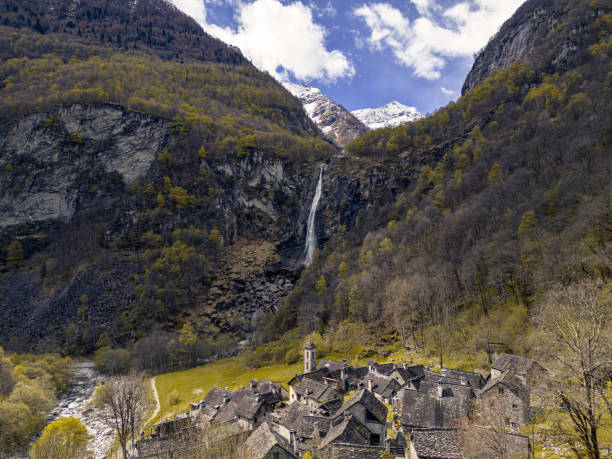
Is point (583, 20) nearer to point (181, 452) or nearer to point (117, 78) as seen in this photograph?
point (181, 452)

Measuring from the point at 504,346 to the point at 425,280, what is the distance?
62.8 ft

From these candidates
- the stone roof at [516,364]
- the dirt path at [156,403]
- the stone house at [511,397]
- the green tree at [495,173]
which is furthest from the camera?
the green tree at [495,173]

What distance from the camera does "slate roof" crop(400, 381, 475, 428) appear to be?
27.5 m

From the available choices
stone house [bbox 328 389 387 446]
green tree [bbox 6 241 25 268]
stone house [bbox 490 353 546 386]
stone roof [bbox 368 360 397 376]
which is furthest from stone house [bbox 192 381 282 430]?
green tree [bbox 6 241 25 268]

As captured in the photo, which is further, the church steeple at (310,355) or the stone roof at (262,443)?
the church steeple at (310,355)

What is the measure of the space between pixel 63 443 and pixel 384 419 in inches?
1238

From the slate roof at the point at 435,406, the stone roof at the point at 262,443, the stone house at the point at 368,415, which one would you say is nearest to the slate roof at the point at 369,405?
the stone house at the point at 368,415

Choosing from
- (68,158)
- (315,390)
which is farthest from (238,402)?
(68,158)

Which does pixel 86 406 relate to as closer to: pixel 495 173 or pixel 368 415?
pixel 368 415

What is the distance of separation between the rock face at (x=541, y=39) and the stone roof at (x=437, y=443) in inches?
4634

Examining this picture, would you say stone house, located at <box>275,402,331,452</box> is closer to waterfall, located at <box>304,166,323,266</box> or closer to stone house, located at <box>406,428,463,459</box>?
stone house, located at <box>406,428,463,459</box>

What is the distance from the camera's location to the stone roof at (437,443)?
19369mm

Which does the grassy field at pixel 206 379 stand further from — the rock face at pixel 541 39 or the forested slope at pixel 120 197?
the rock face at pixel 541 39

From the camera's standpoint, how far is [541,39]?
12312cm
